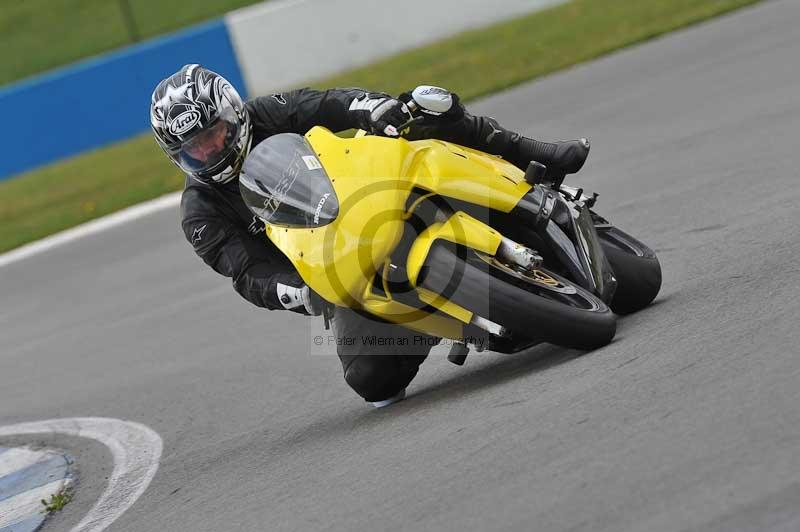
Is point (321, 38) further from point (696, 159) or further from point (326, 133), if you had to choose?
point (326, 133)

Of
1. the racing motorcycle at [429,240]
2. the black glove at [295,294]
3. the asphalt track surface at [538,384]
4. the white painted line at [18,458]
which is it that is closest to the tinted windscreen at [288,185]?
the racing motorcycle at [429,240]

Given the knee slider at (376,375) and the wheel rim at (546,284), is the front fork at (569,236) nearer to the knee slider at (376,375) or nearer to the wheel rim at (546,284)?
the wheel rim at (546,284)

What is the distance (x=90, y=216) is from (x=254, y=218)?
366 inches

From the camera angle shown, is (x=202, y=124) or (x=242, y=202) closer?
(x=202, y=124)

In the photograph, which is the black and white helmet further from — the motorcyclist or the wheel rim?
the wheel rim

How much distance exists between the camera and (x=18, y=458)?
7070mm

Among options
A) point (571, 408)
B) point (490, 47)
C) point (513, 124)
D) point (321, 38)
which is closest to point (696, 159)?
point (513, 124)

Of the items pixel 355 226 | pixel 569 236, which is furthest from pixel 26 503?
pixel 569 236

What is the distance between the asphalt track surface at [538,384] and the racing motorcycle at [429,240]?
0.28 meters

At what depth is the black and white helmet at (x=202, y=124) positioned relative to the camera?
5820 millimetres

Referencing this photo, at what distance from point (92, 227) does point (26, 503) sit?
8.40 metres

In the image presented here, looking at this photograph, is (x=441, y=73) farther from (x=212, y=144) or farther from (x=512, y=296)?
(x=512, y=296)

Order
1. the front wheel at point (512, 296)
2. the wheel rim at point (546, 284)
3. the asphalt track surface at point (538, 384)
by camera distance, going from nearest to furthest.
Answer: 1. the asphalt track surface at point (538, 384)
2. the front wheel at point (512, 296)
3. the wheel rim at point (546, 284)

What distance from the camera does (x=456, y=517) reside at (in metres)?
4.04
